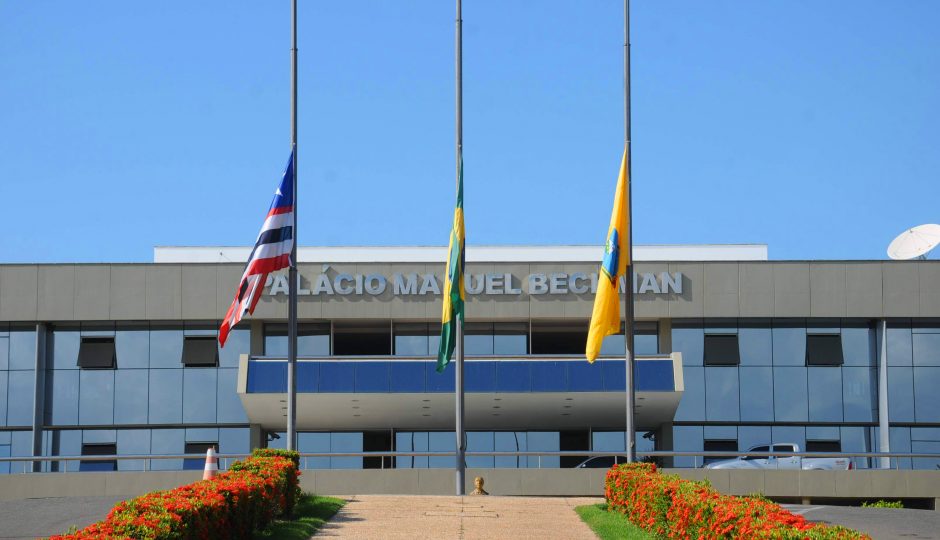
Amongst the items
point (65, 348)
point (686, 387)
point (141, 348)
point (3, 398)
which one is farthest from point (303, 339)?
point (686, 387)

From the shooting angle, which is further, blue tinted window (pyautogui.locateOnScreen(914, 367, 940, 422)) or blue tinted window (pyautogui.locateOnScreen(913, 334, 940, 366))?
blue tinted window (pyautogui.locateOnScreen(913, 334, 940, 366))

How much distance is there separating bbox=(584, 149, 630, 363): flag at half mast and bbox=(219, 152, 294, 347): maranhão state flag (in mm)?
6535

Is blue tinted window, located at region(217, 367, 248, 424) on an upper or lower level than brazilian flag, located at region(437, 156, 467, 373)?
lower

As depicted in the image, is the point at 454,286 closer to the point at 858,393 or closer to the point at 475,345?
the point at 475,345

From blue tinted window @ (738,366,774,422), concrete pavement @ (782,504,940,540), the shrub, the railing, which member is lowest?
the shrub

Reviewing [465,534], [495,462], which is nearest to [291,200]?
[465,534]

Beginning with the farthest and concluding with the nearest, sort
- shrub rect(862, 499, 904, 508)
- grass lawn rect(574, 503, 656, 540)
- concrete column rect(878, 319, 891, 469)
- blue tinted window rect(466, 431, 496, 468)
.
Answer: blue tinted window rect(466, 431, 496, 468)
concrete column rect(878, 319, 891, 469)
shrub rect(862, 499, 904, 508)
grass lawn rect(574, 503, 656, 540)

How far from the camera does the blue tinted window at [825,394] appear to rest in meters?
45.1

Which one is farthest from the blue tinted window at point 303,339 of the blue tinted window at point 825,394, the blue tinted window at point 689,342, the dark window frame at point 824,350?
the blue tinted window at point 825,394

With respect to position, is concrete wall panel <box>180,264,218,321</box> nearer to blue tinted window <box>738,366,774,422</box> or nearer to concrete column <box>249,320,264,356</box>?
concrete column <box>249,320,264,356</box>

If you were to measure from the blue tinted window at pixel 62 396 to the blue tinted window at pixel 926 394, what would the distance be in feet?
92.9

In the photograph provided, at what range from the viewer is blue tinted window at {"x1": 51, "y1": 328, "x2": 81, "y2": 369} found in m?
45.1

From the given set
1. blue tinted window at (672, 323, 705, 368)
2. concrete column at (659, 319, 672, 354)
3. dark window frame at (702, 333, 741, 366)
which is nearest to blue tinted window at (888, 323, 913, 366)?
dark window frame at (702, 333, 741, 366)

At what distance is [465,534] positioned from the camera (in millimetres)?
20922
